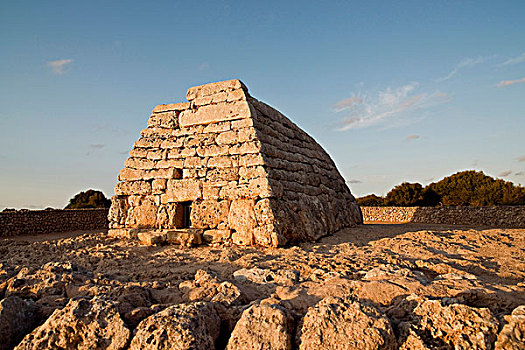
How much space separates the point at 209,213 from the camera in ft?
22.5

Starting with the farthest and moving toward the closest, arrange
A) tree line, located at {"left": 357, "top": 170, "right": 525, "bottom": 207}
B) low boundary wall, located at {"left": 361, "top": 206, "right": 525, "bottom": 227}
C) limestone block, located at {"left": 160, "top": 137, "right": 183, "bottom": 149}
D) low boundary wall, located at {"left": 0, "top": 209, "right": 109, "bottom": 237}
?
tree line, located at {"left": 357, "top": 170, "right": 525, "bottom": 207}, low boundary wall, located at {"left": 361, "top": 206, "right": 525, "bottom": 227}, low boundary wall, located at {"left": 0, "top": 209, "right": 109, "bottom": 237}, limestone block, located at {"left": 160, "top": 137, "right": 183, "bottom": 149}

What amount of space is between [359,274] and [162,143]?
5.64 meters

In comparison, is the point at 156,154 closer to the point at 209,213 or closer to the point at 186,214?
the point at 186,214

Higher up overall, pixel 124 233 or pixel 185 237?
pixel 124 233

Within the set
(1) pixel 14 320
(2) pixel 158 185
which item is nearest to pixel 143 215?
(2) pixel 158 185

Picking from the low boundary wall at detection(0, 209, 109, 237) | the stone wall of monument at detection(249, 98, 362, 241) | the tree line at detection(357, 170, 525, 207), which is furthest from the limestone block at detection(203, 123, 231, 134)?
the tree line at detection(357, 170, 525, 207)

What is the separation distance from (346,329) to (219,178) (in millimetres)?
5072

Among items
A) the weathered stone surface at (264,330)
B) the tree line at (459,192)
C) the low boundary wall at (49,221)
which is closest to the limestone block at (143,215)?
the weathered stone surface at (264,330)

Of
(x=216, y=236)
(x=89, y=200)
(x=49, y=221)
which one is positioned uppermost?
(x=89, y=200)

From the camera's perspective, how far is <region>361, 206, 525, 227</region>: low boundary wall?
16297mm

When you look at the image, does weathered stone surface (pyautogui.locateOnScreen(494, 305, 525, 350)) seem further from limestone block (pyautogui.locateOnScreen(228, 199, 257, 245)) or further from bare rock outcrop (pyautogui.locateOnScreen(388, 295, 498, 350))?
limestone block (pyautogui.locateOnScreen(228, 199, 257, 245))

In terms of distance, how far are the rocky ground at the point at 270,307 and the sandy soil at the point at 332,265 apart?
2 centimetres

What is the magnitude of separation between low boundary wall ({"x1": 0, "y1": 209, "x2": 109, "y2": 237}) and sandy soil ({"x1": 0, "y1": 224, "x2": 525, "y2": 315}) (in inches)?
380

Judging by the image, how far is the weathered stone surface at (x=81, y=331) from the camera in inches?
91.3
